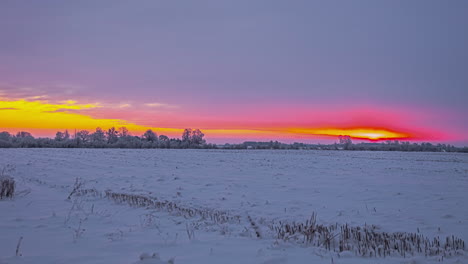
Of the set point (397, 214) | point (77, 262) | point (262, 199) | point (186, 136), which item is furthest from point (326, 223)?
point (186, 136)

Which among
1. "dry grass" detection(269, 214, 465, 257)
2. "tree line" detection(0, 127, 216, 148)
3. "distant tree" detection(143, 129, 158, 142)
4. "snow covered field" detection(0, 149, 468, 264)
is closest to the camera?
"snow covered field" detection(0, 149, 468, 264)

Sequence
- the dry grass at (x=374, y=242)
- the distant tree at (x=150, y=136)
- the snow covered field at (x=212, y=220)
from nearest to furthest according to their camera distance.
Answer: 1. the snow covered field at (x=212, y=220)
2. the dry grass at (x=374, y=242)
3. the distant tree at (x=150, y=136)

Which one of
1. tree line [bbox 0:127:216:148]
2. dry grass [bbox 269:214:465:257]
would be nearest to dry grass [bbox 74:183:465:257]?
dry grass [bbox 269:214:465:257]

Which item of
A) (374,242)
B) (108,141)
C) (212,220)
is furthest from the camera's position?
(108,141)

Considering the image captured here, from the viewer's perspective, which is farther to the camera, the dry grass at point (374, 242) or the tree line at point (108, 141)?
the tree line at point (108, 141)

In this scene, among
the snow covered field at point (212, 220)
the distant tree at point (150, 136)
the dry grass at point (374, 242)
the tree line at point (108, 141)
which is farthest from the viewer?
the distant tree at point (150, 136)

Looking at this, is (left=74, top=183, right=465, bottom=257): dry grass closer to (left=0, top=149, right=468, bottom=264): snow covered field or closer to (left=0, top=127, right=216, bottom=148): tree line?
(left=0, top=149, right=468, bottom=264): snow covered field

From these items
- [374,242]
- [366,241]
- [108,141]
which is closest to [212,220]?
[366,241]

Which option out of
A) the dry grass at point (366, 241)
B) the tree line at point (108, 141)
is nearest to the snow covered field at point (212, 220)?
the dry grass at point (366, 241)

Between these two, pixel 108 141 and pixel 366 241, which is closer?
pixel 366 241

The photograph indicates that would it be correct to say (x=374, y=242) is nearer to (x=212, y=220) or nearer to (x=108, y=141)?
(x=212, y=220)

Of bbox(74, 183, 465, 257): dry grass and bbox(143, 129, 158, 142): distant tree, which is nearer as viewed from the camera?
bbox(74, 183, 465, 257): dry grass

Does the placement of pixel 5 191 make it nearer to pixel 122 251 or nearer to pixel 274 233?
pixel 122 251

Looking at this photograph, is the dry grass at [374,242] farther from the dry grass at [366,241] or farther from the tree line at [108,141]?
the tree line at [108,141]
